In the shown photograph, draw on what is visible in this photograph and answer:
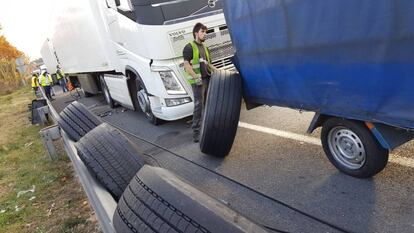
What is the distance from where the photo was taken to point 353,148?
375 centimetres

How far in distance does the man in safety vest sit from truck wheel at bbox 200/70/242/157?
1111 mm

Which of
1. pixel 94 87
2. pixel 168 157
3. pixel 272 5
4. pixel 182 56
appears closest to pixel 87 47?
pixel 94 87

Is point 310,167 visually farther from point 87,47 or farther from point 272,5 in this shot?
point 87,47

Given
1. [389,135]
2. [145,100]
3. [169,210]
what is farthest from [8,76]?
[169,210]

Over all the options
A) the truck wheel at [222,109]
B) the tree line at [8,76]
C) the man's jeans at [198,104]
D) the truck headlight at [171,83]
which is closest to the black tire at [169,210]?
the truck wheel at [222,109]

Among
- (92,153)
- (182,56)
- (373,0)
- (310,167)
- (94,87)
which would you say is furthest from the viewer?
(94,87)

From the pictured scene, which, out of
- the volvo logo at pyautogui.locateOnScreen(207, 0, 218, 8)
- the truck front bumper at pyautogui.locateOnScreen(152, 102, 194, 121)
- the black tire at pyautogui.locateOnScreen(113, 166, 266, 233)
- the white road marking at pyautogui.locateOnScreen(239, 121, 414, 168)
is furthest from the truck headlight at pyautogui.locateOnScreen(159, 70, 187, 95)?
the black tire at pyautogui.locateOnScreen(113, 166, 266, 233)

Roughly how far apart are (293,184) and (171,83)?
320 cm

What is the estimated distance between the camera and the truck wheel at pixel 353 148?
354cm

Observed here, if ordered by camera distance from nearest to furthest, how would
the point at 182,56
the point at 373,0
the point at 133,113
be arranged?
the point at 373,0
the point at 182,56
the point at 133,113

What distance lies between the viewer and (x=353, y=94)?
130 inches

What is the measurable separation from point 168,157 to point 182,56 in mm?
1839

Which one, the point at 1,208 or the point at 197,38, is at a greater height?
the point at 197,38

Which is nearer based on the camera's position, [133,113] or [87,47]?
[133,113]
